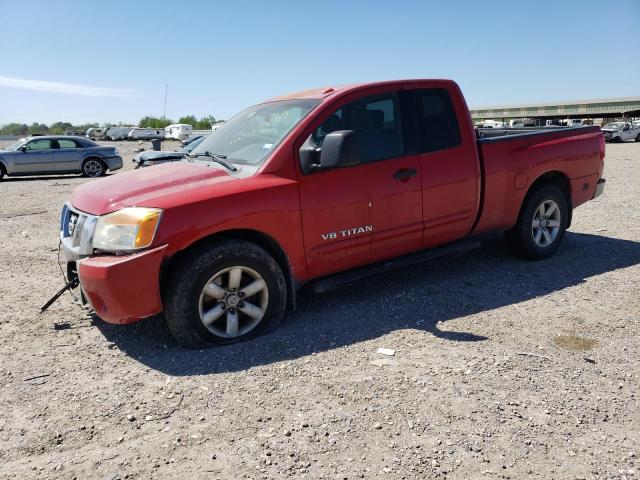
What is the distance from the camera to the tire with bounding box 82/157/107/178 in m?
18.3

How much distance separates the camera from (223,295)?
12.4 ft

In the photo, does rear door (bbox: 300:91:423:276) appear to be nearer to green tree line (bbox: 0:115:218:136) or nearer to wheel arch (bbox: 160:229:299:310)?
wheel arch (bbox: 160:229:299:310)

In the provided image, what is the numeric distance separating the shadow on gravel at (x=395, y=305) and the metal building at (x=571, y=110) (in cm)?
5990

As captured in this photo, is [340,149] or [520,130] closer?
[340,149]

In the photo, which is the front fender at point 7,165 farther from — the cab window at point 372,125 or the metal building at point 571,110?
the metal building at point 571,110

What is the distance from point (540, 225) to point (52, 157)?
673 inches

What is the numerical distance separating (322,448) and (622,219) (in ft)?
23.7

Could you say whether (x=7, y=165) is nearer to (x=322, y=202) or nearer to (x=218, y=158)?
(x=218, y=158)

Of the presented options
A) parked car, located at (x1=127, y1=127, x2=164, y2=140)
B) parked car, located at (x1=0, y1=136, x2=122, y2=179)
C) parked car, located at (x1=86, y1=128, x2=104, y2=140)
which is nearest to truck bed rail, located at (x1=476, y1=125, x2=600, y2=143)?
parked car, located at (x1=0, y1=136, x2=122, y2=179)

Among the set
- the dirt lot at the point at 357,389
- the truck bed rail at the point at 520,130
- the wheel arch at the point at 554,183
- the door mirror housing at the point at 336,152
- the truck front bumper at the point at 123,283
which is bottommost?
the dirt lot at the point at 357,389

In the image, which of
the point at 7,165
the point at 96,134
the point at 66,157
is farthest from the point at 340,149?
the point at 96,134

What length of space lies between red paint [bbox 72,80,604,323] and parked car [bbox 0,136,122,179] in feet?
50.4

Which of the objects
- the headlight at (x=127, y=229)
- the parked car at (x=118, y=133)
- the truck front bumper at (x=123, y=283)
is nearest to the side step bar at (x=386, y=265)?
the truck front bumper at (x=123, y=283)

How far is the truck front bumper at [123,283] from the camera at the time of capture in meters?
3.41
